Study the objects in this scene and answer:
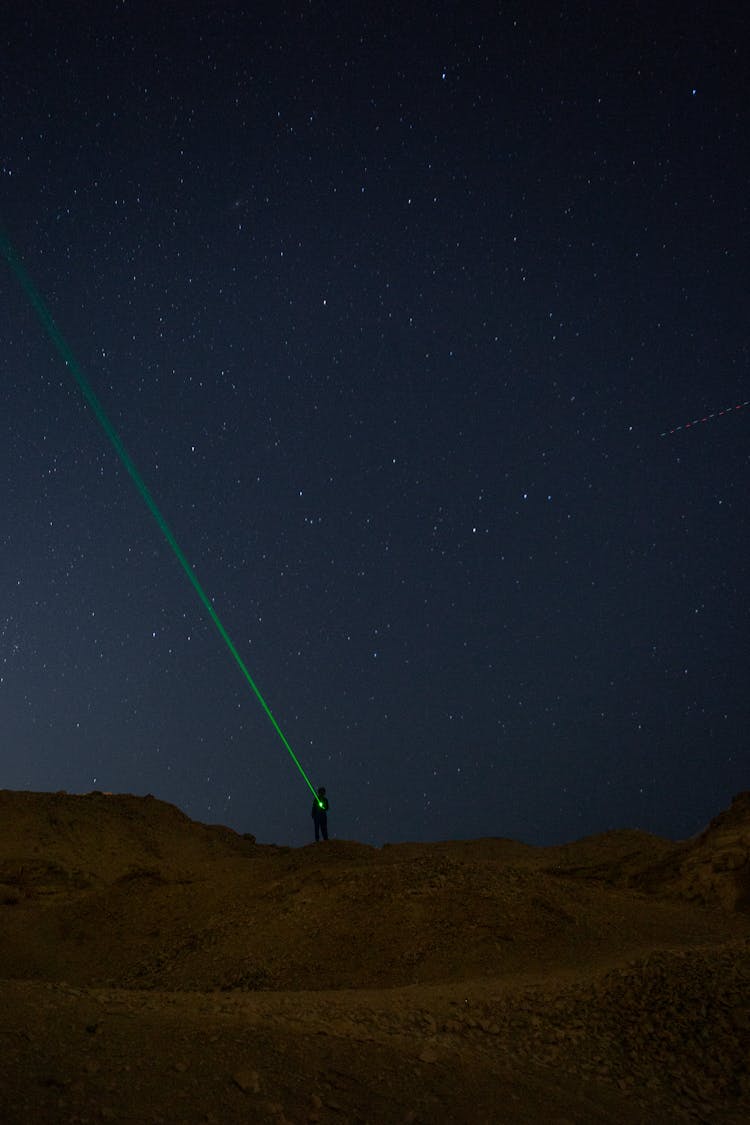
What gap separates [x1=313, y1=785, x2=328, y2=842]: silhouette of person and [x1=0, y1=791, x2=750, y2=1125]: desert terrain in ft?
13.6

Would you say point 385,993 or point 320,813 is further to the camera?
point 320,813

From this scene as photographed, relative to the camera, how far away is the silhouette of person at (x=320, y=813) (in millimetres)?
21250

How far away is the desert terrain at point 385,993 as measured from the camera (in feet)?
13.2

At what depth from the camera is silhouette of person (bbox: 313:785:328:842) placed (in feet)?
69.7

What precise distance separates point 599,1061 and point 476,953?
3700 millimetres

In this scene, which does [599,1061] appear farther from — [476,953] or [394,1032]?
[476,953]

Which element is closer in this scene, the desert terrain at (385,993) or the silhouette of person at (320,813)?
the desert terrain at (385,993)

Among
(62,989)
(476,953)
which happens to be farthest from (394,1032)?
(476,953)

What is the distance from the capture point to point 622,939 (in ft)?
31.1

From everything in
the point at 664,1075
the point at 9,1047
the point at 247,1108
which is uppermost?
the point at 9,1047

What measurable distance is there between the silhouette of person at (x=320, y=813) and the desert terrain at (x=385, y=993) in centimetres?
416

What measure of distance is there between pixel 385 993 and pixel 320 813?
14993 millimetres

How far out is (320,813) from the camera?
21.4 m

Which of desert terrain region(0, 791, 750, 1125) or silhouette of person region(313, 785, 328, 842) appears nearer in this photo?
desert terrain region(0, 791, 750, 1125)
